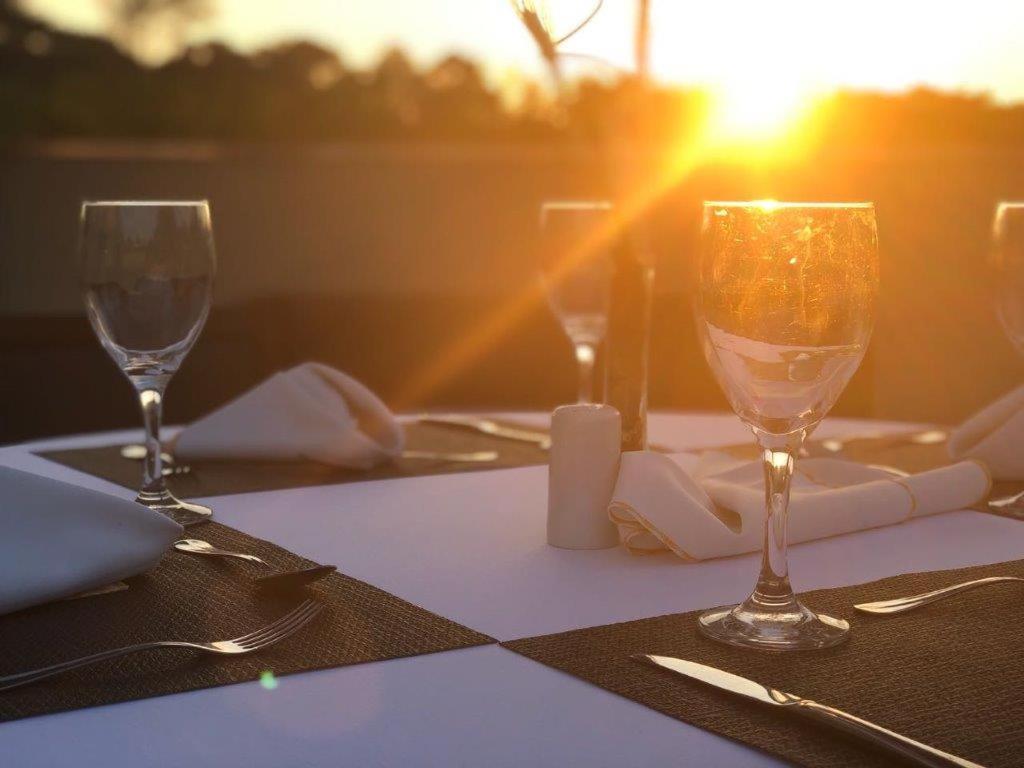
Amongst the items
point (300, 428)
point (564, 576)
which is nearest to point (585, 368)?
point (300, 428)

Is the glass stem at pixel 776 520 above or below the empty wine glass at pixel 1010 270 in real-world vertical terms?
below

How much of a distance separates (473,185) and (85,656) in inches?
148

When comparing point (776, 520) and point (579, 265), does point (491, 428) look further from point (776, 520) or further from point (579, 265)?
point (776, 520)

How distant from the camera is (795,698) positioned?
0.65 meters

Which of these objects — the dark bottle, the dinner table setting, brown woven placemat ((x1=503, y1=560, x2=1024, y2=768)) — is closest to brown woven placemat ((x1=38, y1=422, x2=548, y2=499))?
the dinner table setting

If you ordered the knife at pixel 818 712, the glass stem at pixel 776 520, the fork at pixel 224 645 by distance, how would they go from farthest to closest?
the glass stem at pixel 776 520, the fork at pixel 224 645, the knife at pixel 818 712

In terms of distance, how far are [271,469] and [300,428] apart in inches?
2.2

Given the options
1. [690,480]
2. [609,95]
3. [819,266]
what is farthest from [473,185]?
[819,266]

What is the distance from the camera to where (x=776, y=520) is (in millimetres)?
800

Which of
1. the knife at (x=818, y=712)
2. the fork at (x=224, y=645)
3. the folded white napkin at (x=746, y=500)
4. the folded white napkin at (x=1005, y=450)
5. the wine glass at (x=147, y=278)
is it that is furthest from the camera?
the folded white napkin at (x=1005, y=450)

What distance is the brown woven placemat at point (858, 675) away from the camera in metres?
0.61

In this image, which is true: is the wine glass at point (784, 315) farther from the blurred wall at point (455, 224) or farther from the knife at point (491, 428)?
the blurred wall at point (455, 224)

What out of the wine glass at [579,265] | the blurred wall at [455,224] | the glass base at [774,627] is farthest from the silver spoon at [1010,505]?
the blurred wall at [455,224]

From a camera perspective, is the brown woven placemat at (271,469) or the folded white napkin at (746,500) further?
the brown woven placemat at (271,469)
